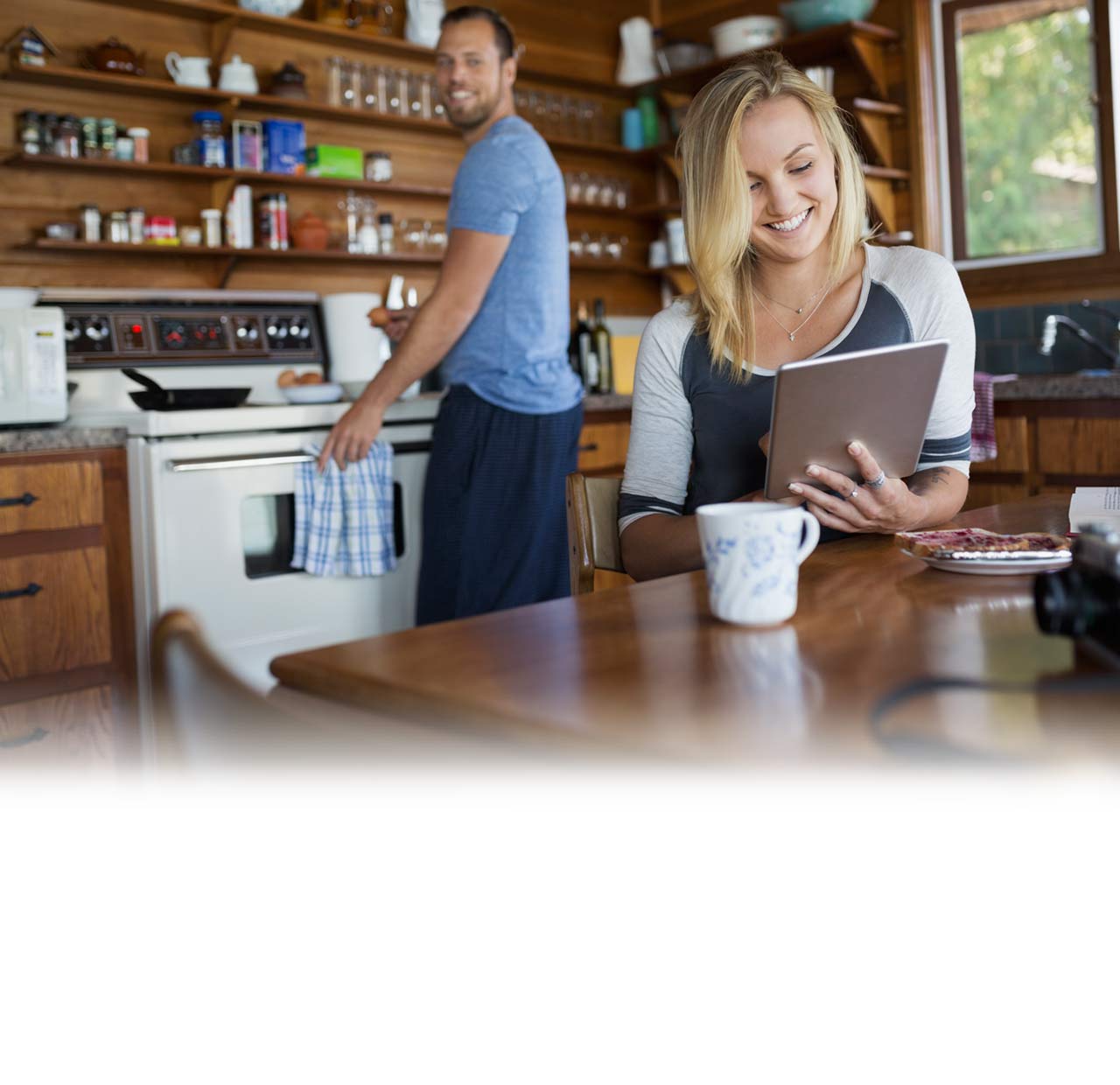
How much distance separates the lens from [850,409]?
1.18m

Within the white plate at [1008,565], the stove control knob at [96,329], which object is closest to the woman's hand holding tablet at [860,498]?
the white plate at [1008,565]

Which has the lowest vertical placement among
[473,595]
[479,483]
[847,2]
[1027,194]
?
[473,595]

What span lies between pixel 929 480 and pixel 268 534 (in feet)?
5.70

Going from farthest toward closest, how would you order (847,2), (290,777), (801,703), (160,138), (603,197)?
(603,197), (847,2), (160,138), (801,703), (290,777)

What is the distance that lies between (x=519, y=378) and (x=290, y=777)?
2248mm

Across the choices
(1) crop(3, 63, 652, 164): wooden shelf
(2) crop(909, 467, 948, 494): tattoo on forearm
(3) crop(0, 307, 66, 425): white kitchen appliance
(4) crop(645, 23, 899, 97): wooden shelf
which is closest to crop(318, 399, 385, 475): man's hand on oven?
(3) crop(0, 307, 66, 425): white kitchen appliance

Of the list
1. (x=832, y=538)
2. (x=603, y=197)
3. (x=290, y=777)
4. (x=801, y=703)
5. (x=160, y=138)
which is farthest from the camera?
(x=603, y=197)

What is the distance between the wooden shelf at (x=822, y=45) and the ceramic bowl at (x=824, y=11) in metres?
0.04

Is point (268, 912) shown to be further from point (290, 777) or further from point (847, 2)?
point (847, 2)

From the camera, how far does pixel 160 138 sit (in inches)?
148

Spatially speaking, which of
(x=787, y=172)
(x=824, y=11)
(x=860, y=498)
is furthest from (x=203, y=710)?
(x=824, y=11)

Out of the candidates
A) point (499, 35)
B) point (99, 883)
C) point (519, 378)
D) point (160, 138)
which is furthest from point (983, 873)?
point (160, 138)

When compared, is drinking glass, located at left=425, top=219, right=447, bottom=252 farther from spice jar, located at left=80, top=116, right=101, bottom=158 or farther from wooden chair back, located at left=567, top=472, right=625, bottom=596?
wooden chair back, located at left=567, top=472, right=625, bottom=596

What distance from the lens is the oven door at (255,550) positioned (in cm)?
267
